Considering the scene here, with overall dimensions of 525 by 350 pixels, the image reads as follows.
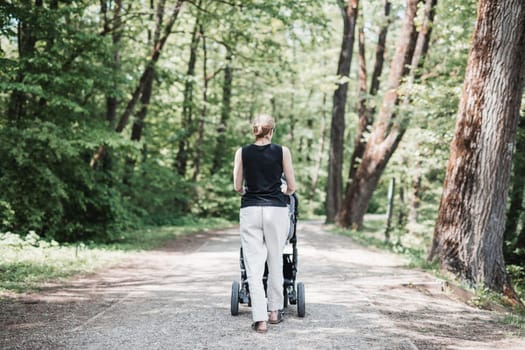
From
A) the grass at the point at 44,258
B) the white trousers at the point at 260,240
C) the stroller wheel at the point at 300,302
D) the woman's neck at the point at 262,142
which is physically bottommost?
the grass at the point at 44,258

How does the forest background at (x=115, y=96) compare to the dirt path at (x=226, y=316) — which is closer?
the dirt path at (x=226, y=316)

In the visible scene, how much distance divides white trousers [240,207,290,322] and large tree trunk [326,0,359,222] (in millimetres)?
15821

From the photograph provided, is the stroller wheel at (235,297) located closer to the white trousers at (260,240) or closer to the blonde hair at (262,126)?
the white trousers at (260,240)

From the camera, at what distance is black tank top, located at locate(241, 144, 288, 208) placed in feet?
16.1

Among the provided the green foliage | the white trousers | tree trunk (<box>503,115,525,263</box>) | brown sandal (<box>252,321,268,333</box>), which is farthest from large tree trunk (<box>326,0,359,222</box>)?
brown sandal (<box>252,321,268,333</box>)

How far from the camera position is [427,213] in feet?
73.0

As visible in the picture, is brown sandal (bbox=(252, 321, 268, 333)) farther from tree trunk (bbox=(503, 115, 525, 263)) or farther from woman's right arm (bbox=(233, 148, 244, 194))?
tree trunk (bbox=(503, 115, 525, 263))

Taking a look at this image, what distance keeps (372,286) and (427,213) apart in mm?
16164

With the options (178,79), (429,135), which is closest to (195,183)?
(178,79)

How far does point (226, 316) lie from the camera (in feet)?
17.5

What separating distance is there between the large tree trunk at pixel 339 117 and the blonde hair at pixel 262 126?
1558 centimetres

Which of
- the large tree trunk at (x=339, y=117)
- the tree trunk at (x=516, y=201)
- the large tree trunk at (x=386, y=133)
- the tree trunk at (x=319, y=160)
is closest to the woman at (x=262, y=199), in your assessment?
the tree trunk at (x=516, y=201)

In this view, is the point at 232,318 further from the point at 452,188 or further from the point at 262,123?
the point at 452,188

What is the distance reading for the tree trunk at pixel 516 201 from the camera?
12.3 meters
